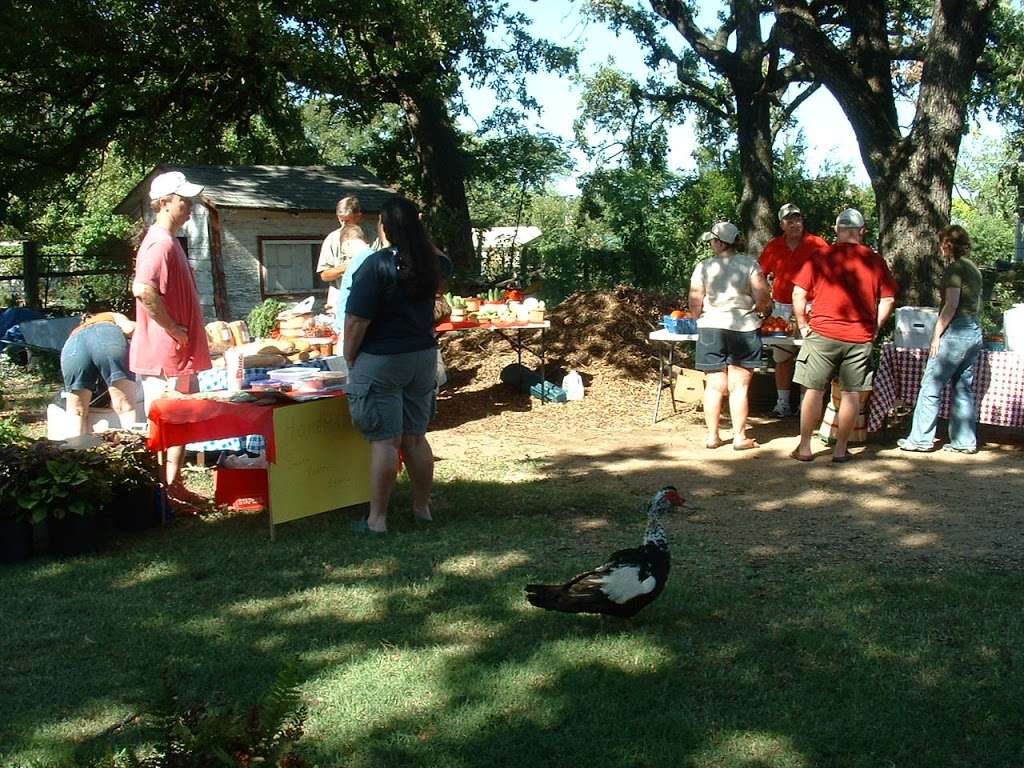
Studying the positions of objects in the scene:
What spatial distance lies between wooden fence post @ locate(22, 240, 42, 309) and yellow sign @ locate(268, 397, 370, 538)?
11308 mm

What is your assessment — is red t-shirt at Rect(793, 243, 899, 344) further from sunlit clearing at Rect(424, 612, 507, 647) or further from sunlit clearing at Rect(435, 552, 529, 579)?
sunlit clearing at Rect(424, 612, 507, 647)

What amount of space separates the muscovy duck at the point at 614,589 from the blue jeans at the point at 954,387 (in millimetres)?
4420

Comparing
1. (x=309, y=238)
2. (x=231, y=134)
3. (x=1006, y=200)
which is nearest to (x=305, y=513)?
(x=309, y=238)

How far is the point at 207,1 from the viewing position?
1462 cm

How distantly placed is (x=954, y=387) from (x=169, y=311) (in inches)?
221

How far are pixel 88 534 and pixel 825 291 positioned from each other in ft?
16.3

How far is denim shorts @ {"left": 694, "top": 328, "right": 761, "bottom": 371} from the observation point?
755 cm

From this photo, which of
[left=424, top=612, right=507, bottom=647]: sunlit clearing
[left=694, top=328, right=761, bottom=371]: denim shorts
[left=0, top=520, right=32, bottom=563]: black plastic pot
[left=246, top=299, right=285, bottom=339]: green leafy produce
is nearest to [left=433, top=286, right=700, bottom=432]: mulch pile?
[left=694, top=328, right=761, bottom=371]: denim shorts

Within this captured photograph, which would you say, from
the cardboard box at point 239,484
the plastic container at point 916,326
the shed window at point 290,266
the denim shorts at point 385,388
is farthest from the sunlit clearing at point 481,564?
the shed window at point 290,266

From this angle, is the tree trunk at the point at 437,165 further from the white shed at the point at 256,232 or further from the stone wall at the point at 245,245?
the stone wall at the point at 245,245

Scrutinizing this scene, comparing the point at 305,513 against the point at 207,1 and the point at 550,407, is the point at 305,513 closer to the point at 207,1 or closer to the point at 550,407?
the point at 550,407

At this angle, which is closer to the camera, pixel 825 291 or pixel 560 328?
pixel 825 291

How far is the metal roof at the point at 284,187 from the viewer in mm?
13703

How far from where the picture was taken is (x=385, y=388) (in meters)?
5.28
